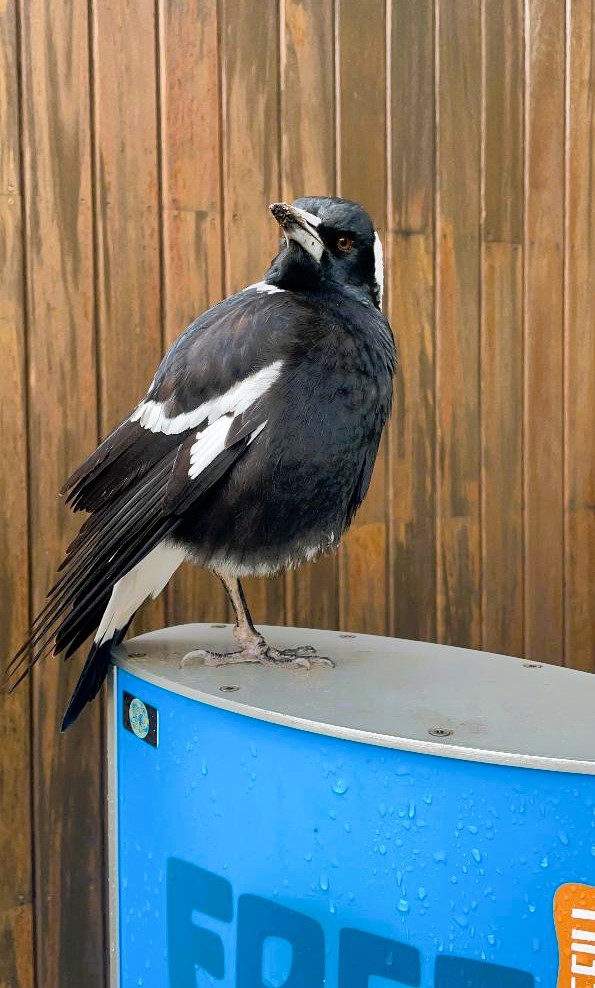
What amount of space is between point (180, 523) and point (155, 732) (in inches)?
9.9

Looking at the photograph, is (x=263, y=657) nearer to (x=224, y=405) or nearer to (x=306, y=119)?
(x=224, y=405)

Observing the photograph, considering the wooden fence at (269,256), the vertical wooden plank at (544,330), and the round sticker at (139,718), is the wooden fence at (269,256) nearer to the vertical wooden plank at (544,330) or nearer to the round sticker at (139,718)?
the vertical wooden plank at (544,330)

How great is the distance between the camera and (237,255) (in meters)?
1.69

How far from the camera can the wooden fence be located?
1522 mm

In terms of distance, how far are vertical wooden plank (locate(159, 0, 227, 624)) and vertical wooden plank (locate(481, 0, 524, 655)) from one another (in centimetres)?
61

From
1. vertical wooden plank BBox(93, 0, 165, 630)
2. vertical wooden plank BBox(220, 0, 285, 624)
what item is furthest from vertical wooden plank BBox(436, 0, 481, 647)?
vertical wooden plank BBox(93, 0, 165, 630)

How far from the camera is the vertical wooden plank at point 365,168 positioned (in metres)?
1.79

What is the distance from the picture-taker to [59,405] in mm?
1544

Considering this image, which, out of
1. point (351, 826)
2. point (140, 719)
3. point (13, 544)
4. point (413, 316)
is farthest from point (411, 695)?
point (413, 316)

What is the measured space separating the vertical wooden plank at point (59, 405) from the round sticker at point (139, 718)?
1.68 feet

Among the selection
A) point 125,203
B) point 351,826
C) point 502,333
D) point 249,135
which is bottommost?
point 351,826

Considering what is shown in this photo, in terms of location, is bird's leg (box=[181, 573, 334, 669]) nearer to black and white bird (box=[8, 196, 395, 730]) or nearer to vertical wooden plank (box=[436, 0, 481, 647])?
black and white bird (box=[8, 196, 395, 730])

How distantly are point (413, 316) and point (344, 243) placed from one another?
2.38ft

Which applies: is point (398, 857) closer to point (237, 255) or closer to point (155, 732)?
point (155, 732)
